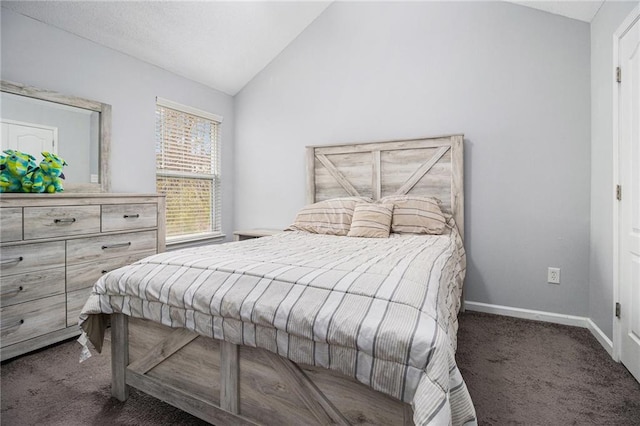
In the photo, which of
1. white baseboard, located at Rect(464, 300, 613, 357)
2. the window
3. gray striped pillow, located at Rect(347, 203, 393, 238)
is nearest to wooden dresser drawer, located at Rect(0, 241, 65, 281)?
the window

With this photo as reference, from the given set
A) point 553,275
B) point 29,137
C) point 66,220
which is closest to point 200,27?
point 29,137

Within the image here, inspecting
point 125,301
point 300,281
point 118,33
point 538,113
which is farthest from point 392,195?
point 118,33

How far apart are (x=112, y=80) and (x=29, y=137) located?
0.84 metres

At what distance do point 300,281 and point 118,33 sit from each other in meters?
2.82

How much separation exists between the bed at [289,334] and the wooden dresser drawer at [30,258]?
32.8 inches

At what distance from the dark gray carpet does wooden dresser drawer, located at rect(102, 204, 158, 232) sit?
0.85 meters

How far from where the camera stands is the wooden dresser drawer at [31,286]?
6.39 feet

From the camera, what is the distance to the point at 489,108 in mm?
2812

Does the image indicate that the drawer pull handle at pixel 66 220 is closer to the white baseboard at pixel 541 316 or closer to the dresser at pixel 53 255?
the dresser at pixel 53 255

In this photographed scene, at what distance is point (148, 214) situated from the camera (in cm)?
273

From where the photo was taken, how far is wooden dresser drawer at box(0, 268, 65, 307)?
1948mm

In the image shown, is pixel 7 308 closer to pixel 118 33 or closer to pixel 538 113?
pixel 118 33

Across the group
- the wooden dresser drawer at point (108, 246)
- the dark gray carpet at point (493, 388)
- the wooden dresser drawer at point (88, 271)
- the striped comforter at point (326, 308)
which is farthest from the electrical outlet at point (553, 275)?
the wooden dresser drawer at point (88, 271)

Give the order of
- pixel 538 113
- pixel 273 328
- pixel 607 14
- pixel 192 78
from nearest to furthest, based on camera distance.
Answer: pixel 273 328 < pixel 607 14 < pixel 538 113 < pixel 192 78
